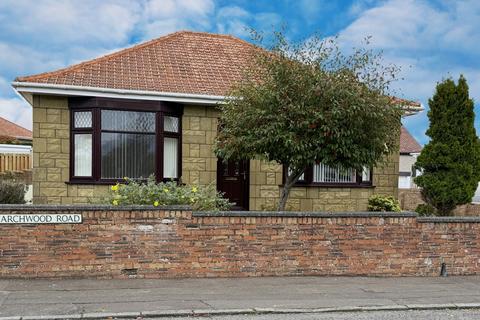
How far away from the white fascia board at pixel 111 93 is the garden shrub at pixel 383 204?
499 cm

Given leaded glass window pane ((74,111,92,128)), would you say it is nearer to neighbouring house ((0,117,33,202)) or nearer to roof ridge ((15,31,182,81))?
roof ridge ((15,31,182,81))

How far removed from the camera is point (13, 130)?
32.3 metres

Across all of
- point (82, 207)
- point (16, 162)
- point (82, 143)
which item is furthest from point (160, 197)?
point (16, 162)

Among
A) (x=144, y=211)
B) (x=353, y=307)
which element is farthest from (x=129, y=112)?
(x=353, y=307)

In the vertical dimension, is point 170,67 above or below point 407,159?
above

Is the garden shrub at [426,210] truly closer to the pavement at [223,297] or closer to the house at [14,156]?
the pavement at [223,297]

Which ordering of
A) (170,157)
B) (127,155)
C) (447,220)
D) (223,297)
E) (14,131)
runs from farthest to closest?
(14,131) < (170,157) < (127,155) < (447,220) < (223,297)

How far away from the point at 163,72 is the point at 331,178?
216 inches

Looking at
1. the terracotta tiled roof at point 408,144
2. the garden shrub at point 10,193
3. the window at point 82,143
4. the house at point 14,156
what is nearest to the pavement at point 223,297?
the garden shrub at point 10,193

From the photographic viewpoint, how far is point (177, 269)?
7539mm

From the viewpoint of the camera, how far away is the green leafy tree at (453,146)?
1037 centimetres

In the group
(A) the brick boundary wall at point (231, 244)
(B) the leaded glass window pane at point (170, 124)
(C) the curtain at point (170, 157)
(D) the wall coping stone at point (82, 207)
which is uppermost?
(B) the leaded glass window pane at point (170, 124)

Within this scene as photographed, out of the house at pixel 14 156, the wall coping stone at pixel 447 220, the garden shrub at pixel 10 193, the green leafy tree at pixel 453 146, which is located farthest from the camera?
the house at pixel 14 156

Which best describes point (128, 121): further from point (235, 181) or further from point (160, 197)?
point (160, 197)
